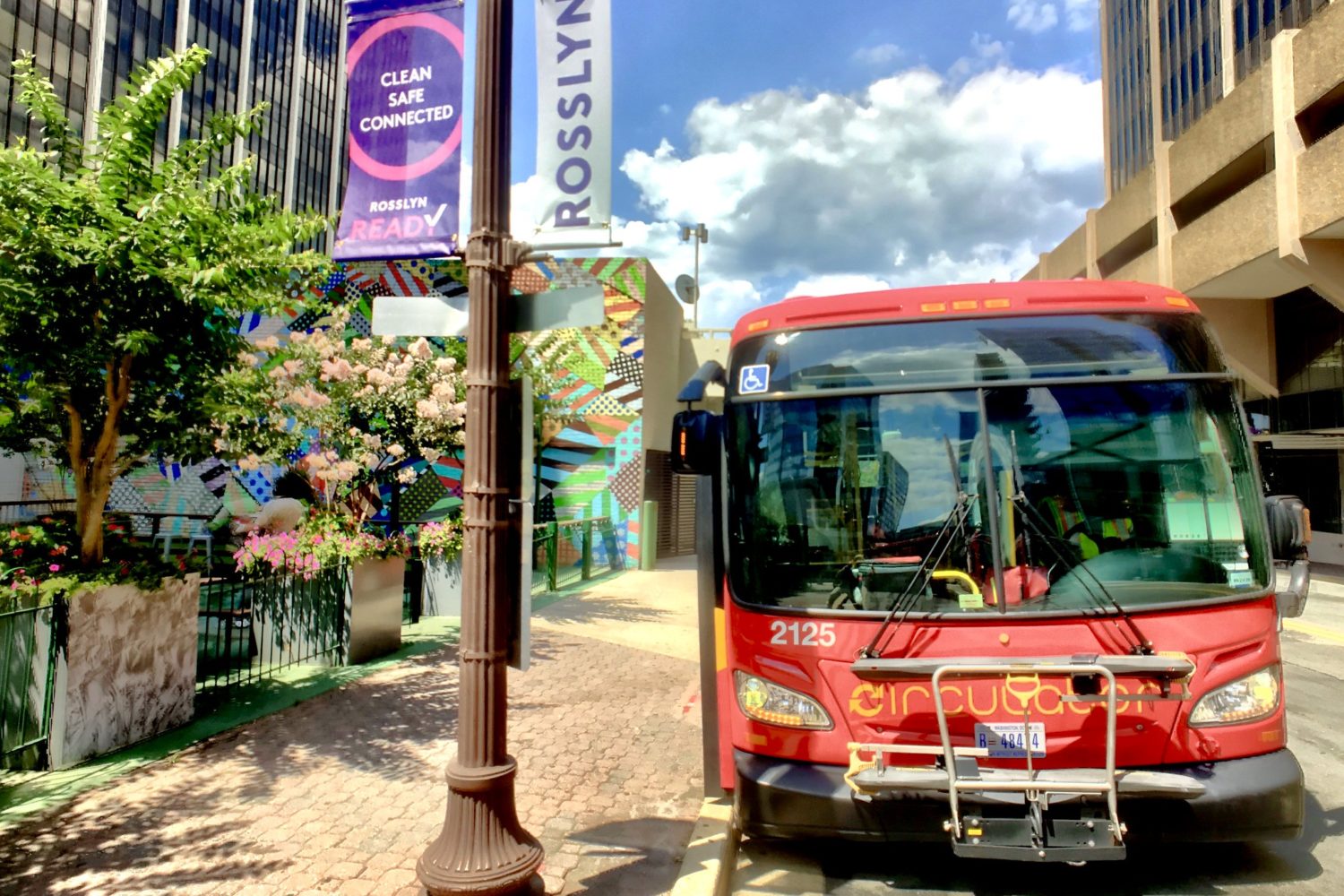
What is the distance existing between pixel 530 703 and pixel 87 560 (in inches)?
134

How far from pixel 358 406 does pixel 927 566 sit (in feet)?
27.2

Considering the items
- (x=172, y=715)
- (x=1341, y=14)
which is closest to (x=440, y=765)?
(x=172, y=715)

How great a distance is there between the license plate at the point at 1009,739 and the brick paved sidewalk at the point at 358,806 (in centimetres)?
158

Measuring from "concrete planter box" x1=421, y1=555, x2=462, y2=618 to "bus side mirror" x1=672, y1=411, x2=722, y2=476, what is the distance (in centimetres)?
689

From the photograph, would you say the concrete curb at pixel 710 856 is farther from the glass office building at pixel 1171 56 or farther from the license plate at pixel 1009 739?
the glass office building at pixel 1171 56

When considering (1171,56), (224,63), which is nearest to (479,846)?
(1171,56)

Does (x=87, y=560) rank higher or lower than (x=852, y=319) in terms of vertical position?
lower

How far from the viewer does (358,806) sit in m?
4.66

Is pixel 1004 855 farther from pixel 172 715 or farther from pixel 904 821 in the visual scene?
pixel 172 715

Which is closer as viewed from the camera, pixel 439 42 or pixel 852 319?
pixel 439 42

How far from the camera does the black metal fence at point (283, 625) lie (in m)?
7.45

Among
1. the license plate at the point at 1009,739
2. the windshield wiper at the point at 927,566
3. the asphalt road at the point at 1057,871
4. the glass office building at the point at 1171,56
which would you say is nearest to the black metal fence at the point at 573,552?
the asphalt road at the point at 1057,871

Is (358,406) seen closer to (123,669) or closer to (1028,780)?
(123,669)

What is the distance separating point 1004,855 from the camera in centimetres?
325
